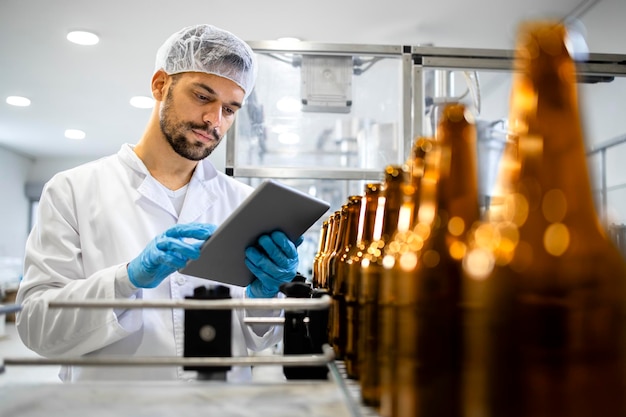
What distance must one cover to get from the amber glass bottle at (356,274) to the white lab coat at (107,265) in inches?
23.3

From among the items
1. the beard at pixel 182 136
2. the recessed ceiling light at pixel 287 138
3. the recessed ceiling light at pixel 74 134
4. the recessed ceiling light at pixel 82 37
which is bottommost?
the beard at pixel 182 136

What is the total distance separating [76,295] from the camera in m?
1.10

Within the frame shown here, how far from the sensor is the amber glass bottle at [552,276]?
0.31 metres

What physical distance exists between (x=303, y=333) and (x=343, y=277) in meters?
0.11

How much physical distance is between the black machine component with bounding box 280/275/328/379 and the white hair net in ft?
3.23

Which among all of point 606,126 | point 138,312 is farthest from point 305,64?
point 606,126

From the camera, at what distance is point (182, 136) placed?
1.48 metres

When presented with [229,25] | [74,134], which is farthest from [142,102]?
[229,25]

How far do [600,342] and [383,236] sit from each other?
0.32m

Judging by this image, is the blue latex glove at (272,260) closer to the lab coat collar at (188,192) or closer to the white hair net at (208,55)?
the lab coat collar at (188,192)

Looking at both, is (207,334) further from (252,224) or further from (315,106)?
(315,106)

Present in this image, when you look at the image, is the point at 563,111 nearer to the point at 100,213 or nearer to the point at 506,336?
the point at 506,336

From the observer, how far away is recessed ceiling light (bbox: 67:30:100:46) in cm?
314

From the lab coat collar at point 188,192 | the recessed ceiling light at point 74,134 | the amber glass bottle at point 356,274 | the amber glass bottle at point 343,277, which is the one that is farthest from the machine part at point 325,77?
the recessed ceiling light at point 74,134
